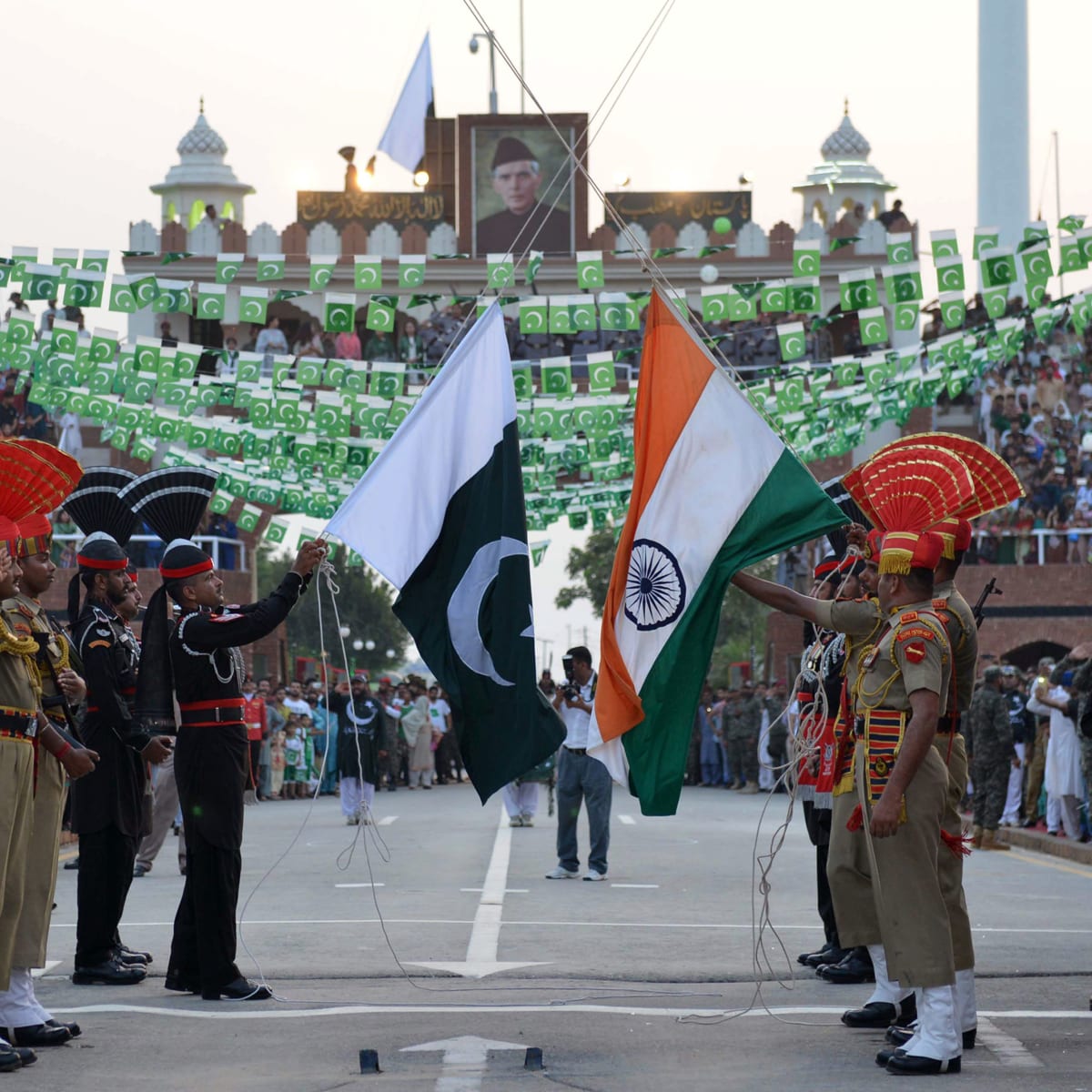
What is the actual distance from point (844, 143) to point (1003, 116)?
2865 cm

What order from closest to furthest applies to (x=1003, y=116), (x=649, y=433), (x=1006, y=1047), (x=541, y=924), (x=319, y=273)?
1. (x=1006, y=1047)
2. (x=649, y=433)
3. (x=541, y=924)
4. (x=319, y=273)
5. (x=1003, y=116)

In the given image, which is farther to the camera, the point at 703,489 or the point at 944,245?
the point at 944,245

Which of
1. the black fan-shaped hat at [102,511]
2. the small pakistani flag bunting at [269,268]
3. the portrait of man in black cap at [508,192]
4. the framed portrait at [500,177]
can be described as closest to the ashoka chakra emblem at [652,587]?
the black fan-shaped hat at [102,511]

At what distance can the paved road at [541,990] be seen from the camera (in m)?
7.54

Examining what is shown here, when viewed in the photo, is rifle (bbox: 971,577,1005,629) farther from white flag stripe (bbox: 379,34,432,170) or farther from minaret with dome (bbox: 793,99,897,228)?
minaret with dome (bbox: 793,99,897,228)

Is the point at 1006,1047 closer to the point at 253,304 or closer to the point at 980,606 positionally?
the point at 980,606

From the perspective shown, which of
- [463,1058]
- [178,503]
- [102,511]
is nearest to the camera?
[463,1058]

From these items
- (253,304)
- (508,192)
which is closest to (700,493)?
Answer: (253,304)

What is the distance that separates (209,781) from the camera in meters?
9.69

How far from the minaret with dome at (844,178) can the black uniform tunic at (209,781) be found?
70.3 metres

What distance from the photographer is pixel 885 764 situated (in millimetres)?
7824

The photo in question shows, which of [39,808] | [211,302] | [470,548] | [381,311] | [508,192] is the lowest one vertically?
[39,808]

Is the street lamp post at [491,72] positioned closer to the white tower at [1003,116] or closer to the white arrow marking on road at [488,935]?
the white tower at [1003,116]

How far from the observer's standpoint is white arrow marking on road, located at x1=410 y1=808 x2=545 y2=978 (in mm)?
10523
